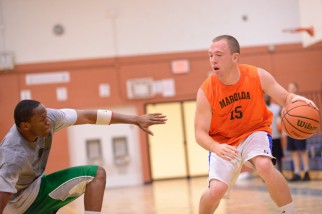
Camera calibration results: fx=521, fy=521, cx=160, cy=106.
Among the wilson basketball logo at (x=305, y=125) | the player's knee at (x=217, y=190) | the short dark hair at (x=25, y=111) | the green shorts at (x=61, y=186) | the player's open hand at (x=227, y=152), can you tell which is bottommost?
the player's knee at (x=217, y=190)

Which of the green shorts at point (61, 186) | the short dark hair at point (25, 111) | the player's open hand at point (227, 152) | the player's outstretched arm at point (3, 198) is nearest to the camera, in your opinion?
the player's outstretched arm at point (3, 198)

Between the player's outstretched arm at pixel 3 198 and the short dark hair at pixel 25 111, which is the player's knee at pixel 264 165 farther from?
the player's outstretched arm at pixel 3 198

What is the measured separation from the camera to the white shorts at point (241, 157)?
4.65 metres

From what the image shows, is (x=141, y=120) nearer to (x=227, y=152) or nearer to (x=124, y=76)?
(x=227, y=152)

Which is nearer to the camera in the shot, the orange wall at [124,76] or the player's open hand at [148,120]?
the player's open hand at [148,120]

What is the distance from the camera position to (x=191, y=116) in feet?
52.5

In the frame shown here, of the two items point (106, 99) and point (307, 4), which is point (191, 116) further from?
point (307, 4)

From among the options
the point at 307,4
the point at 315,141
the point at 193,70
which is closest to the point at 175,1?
the point at 193,70

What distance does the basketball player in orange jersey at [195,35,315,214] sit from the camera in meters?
4.69

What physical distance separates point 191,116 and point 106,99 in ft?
8.69

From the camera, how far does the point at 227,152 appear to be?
14.4 feet

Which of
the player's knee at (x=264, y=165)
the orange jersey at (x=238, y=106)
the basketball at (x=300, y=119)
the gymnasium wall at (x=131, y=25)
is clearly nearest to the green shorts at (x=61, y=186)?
the orange jersey at (x=238, y=106)

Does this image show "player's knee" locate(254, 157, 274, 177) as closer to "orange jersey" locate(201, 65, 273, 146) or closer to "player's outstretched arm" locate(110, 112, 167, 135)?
"orange jersey" locate(201, 65, 273, 146)

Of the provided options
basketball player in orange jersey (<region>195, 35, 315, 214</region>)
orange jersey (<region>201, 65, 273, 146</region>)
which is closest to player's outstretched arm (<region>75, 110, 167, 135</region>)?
basketball player in orange jersey (<region>195, 35, 315, 214</region>)
